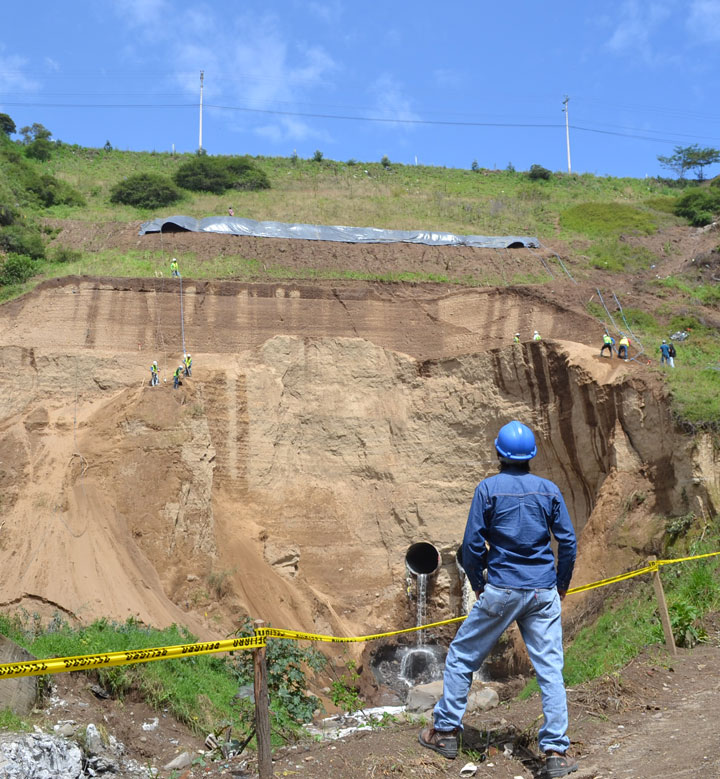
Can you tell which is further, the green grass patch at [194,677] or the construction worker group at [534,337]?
the construction worker group at [534,337]

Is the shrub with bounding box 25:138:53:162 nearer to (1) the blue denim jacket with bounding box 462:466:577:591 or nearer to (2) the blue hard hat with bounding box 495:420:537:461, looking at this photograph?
(2) the blue hard hat with bounding box 495:420:537:461

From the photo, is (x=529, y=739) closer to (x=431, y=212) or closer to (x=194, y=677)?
(x=194, y=677)

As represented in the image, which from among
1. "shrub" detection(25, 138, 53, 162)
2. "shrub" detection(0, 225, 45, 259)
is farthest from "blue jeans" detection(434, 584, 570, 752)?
"shrub" detection(25, 138, 53, 162)

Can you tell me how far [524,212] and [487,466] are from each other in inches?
887

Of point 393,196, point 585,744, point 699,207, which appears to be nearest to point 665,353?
point 585,744

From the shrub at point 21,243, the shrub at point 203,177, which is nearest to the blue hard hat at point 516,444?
the shrub at point 21,243

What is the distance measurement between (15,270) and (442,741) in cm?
2322

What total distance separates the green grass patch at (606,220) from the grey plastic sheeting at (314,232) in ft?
25.1

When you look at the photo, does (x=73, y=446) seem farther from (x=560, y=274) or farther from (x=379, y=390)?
(x=560, y=274)

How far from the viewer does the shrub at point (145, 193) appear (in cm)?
3731

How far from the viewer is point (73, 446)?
17656 millimetres

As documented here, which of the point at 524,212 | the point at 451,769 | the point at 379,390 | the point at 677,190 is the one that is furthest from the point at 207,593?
the point at 677,190

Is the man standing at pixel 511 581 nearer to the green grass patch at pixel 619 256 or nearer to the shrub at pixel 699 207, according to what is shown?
the green grass patch at pixel 619 256

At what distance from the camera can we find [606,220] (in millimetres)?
37844
